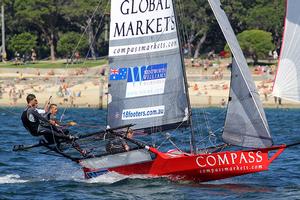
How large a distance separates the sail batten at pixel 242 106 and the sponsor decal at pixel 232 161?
0.71ft

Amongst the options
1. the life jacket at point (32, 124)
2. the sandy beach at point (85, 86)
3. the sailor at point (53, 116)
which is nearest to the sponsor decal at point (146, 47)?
the sailor at point (53, 116)

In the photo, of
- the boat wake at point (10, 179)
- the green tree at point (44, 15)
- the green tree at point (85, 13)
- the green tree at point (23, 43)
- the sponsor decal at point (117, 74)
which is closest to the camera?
the sponsor decal at point (117, 74)

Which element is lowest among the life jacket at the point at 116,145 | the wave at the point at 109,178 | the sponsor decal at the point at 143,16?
the wave at the point at 109,178

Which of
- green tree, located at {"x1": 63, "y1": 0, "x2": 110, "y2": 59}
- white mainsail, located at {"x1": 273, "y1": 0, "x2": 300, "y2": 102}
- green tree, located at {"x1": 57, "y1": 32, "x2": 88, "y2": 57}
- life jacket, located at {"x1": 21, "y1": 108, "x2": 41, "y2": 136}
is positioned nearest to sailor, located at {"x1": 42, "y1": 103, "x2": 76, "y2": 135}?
life jacket, located at {"x1": 21, "y1": 108, "x2": 41, "y2": 136}

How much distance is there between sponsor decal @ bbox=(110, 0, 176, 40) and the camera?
1967cm

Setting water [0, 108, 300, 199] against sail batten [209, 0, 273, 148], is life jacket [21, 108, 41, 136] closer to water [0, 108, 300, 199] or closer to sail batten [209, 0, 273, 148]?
water [0, 108, 300, 199]

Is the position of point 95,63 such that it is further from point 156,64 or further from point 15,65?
point 156,64

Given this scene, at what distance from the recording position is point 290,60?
17.5 metres

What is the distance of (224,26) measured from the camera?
19094 millimetres

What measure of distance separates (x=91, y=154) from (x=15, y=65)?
5086 centimetres

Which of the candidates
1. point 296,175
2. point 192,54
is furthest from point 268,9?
point 296,175

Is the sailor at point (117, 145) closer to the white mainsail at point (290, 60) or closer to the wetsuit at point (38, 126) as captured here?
the wetsuit at point (38, 126)

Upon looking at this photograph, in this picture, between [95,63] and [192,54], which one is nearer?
[95,63]

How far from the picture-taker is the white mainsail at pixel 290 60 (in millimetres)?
17344
